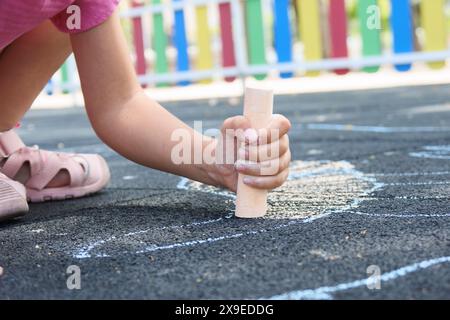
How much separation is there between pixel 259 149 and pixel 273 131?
1.3 inches

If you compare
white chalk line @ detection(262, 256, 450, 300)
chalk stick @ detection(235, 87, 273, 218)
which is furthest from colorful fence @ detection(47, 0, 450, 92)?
white chalk line @ detection(262, 256, 450, 300)

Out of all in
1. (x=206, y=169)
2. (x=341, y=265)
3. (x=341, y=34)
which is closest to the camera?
(x=341, y=265)

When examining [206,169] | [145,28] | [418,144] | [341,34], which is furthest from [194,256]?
[145,28]

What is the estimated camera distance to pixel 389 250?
88 cm

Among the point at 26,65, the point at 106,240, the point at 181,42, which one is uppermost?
the point at 181,42

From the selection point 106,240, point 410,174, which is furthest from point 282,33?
point 106,240

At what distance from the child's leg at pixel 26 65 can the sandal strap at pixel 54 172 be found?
0.34 ft

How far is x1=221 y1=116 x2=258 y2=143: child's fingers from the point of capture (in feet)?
3.48

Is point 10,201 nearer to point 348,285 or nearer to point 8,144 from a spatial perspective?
point 8,144

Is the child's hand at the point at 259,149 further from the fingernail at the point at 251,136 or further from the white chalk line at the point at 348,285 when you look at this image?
the white chalk line at the point at 348,285

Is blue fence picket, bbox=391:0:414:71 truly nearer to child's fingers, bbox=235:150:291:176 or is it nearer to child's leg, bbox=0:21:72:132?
child's leg, bbox=0:21:72:132

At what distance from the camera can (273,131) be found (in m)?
1.06
